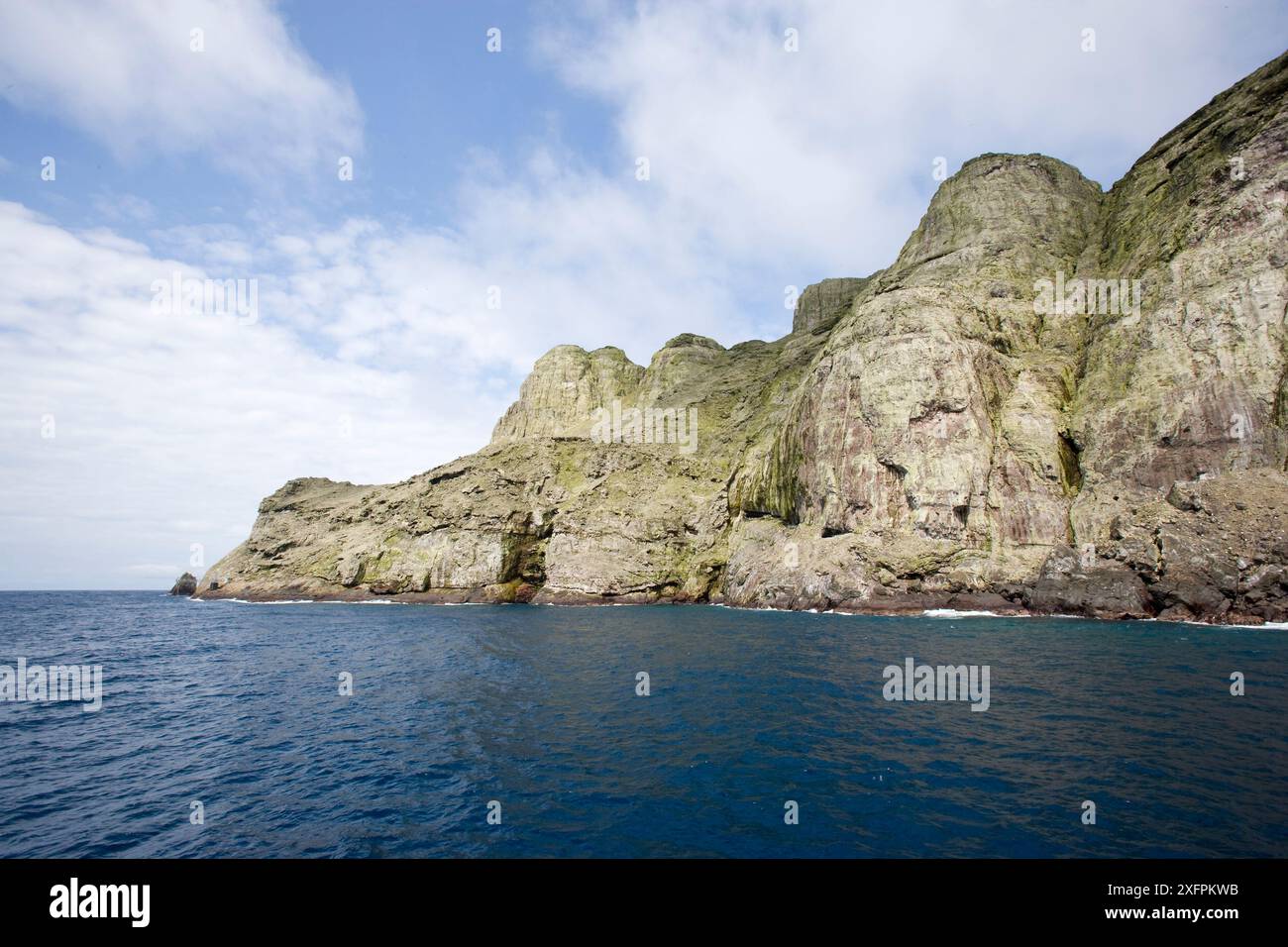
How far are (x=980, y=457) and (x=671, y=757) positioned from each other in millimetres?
65136

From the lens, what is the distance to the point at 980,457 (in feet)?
228

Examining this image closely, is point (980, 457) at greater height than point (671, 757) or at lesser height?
greater

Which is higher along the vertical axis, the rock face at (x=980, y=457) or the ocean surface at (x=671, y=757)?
the rock face at (x=980, y=457)

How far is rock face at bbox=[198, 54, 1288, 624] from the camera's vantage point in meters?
53.7

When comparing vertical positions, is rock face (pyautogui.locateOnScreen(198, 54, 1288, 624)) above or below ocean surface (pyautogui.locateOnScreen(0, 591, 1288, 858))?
above

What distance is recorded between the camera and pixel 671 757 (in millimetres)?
18312

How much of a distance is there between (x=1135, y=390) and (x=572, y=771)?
2822 inches

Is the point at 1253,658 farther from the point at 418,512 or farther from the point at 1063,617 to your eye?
the point at 418,512

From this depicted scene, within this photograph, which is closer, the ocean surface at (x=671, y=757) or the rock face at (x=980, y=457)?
the ocean surface at (x=671, y=757)

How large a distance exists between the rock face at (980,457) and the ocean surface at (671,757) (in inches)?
818

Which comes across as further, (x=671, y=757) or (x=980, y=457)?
(x=980, y=457)

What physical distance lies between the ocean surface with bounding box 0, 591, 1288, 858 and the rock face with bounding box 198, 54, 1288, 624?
68.2ft

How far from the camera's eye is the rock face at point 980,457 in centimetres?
5369
